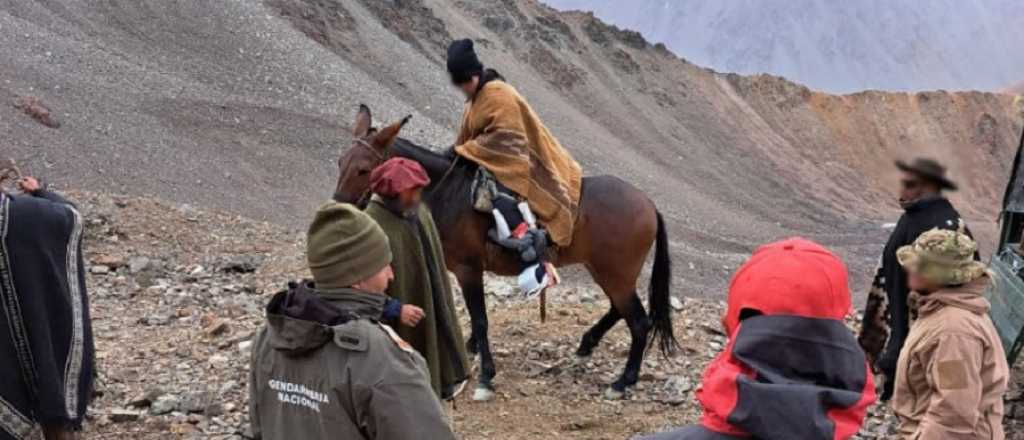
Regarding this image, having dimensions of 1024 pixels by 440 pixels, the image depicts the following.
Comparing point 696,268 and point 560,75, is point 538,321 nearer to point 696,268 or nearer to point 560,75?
point 696,268

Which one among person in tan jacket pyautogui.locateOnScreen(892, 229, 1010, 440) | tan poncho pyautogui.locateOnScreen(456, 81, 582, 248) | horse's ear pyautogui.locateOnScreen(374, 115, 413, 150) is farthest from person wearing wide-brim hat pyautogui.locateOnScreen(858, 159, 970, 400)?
horse's ear pyautogui.locateOnScreen(374, 115, 413, 150)

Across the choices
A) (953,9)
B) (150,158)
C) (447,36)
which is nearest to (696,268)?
(150,158)

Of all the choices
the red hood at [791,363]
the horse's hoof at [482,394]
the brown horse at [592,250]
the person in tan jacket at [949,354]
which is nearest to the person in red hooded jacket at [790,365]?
the red hood at [791,363]

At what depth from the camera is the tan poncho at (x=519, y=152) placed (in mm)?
6238

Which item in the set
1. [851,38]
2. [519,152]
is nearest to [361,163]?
[519,152]

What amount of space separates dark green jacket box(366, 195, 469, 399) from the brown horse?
1.90 metres

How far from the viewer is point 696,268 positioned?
57.8 feet

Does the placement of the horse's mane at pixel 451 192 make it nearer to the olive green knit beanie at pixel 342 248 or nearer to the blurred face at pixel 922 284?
the blurred face at pixel 922 284

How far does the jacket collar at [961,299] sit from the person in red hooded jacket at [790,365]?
1.58m

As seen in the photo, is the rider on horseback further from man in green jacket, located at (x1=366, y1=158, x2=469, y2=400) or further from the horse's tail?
man in green jacket, located at (x1=366, y1=158, x2=469, y2=400)

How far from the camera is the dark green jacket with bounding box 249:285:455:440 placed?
2.37 metres

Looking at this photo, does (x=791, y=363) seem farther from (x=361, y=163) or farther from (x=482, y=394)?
(x=482, y=394)

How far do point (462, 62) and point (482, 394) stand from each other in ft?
7.10

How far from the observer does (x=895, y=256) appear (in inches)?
214
